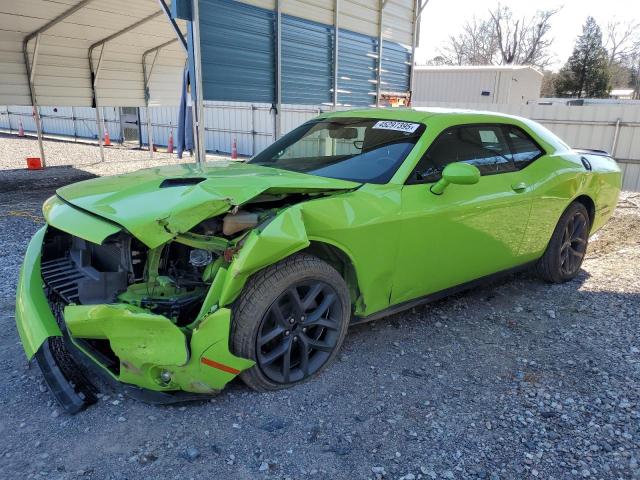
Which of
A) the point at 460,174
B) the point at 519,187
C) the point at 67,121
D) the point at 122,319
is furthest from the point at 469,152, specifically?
the point at 67,121

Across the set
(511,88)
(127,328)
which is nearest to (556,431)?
(127,328)

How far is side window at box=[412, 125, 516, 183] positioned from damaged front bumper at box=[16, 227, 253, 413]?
67.5 inches

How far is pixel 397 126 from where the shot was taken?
12.2ft

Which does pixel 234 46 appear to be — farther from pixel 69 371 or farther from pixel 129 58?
pixel 129 58

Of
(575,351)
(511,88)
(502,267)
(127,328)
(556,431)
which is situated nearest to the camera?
(127,328)

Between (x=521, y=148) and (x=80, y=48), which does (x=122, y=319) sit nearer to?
(x=521, y=148)

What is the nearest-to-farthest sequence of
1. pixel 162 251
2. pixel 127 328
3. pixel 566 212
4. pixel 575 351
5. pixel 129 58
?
1. pixel 127 328
2. pixel 162 251
3. pixel 575 351
4. pixel 566 212
5. pixel 129 58

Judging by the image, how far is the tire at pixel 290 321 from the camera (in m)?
2.61

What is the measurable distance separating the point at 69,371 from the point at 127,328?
649mm

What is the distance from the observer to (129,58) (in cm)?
1256

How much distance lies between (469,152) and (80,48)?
1063 cm

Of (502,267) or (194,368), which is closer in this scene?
(194,368)

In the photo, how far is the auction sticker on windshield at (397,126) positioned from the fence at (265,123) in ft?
14.1

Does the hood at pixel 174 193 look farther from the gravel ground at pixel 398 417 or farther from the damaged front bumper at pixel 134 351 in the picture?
the gravel ground at pixel 398 417
